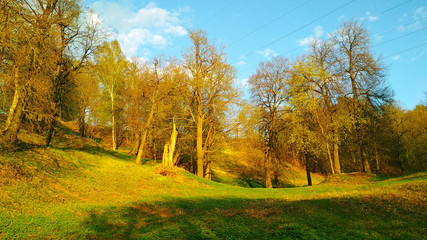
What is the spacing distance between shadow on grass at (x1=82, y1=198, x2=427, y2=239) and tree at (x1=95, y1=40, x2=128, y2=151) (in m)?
26.7

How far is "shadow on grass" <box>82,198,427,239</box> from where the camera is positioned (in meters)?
6.87

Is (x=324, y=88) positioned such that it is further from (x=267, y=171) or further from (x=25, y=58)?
(x=25, y=58)

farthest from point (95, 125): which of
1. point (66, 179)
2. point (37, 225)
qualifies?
point (37, 225)

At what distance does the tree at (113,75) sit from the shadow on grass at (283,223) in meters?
26.7

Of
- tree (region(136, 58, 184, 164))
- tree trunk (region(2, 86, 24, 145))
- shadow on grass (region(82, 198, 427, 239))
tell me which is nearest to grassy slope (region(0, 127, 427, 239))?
shadow on grass (region(82, 198, 427, 239))

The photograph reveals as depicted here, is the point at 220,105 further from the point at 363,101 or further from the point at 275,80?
the point at 363,101

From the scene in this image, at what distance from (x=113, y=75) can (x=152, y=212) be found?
29.1 m

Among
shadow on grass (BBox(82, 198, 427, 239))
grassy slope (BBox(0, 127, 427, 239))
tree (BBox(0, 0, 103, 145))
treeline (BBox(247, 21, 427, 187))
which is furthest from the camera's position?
treeline (BBox(247, 21, 427, 187))

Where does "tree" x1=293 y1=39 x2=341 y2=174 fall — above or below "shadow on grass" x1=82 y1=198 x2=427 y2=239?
above

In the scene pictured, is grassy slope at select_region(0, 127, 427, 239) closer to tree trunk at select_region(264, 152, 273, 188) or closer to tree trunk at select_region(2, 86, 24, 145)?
tree trunk at select_region(2, 86, 24, 145)

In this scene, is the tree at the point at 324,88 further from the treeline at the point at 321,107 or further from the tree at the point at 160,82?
the tree at the point at 160,82

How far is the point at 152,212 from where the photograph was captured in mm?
11906

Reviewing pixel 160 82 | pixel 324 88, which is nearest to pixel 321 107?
pixel 324 88

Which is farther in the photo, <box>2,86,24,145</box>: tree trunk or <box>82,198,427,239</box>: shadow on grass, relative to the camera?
<box>2,86,24,145</box>: tree trunk
